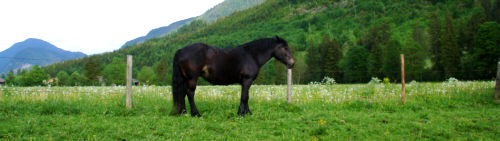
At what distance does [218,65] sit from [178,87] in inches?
51.4

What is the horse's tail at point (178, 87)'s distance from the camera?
25.4 ft

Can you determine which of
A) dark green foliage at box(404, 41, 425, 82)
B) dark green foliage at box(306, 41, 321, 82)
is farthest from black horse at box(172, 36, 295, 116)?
dark green foliage at box(306, 41, 321, 82)

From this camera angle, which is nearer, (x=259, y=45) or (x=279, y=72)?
(x=259, y=45)

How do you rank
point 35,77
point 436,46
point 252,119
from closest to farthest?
point 252,119 < point 436,46 < point 35,77

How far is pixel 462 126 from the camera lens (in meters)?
6.61

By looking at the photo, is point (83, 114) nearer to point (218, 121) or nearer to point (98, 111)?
point (98, 111)

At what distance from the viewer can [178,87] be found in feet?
25.7

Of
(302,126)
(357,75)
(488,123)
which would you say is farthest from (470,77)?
(302,126)

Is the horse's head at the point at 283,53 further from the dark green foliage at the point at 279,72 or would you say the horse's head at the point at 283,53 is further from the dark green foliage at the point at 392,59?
the dark green foliage at the point at 392,59

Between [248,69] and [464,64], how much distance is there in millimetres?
53395

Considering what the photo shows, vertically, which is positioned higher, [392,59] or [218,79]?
[392,59]

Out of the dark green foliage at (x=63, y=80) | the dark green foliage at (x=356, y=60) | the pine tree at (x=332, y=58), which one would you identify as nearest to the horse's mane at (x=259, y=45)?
the dark green foliage at (x=63, y=80)

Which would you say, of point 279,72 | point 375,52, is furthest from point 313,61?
point 375,52

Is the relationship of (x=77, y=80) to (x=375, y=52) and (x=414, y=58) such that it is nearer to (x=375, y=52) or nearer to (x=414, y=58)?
(x=375, y=52)
